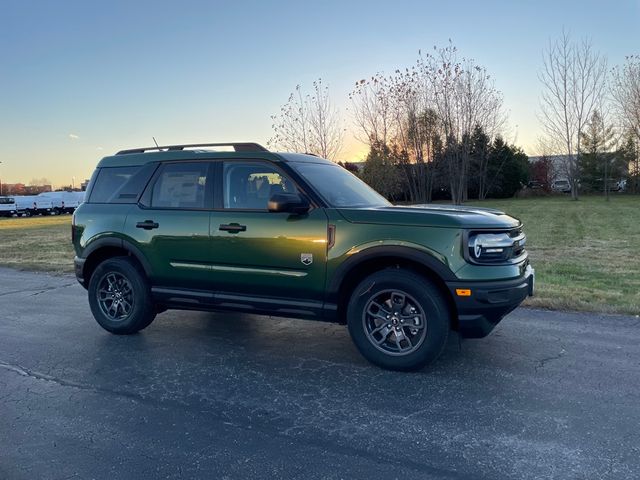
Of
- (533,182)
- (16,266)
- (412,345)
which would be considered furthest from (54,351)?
(533,182)

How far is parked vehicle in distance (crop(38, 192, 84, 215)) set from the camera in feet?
159

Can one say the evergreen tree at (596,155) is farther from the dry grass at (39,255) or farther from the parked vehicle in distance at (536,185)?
A: the dry grass at (39,255)

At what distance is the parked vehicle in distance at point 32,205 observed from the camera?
4603cm

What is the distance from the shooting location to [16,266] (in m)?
11.7

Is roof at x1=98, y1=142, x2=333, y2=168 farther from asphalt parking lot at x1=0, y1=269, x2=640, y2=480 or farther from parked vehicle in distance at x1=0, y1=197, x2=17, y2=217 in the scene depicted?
parked vehicle in distance at x1=0, y1=197, x2=17, y2=217

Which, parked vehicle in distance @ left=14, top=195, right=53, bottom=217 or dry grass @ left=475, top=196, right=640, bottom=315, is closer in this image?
dry grass @ left=475, top=196, right=640, bottom=315

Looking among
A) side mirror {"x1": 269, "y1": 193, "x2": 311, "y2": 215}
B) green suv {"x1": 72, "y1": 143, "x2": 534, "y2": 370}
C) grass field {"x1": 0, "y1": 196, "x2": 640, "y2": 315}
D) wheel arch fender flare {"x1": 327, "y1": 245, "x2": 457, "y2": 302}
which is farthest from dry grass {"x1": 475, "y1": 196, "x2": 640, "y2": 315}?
side mirror {"x1": 269, "y1": 193, "x2": 311, "y2": 215}

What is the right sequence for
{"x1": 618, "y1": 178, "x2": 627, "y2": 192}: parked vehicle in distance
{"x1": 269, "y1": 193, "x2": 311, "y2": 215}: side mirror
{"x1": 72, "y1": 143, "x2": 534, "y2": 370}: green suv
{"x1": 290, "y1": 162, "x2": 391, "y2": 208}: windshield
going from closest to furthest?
{"x1": 72, "y1": 143, "x2": 534, "y2": 370}: green suv → {"x1": 269, "y1": 193, "x2": 311, "y2": 215}: side mirror → {"x1": 290, "y1": 162, "x2": 391, "y2": 208}: windshield → {"x1": 618, "y1": 178, "x2": 627, "y2": 192}: parked vehicle in distance

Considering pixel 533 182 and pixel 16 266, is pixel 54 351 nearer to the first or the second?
pixel 16 266

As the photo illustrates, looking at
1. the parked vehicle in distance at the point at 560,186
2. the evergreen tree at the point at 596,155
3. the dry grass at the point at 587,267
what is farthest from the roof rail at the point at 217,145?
the parked vehicle in distance at the point at 560,186

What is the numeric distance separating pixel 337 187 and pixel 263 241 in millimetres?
965

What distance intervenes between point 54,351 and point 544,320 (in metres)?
5.38

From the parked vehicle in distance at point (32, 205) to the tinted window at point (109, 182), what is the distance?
154ft

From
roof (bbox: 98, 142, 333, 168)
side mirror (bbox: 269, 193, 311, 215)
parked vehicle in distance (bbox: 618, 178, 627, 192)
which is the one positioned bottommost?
side mirror (bbox: 269, 193, 311, 215)
